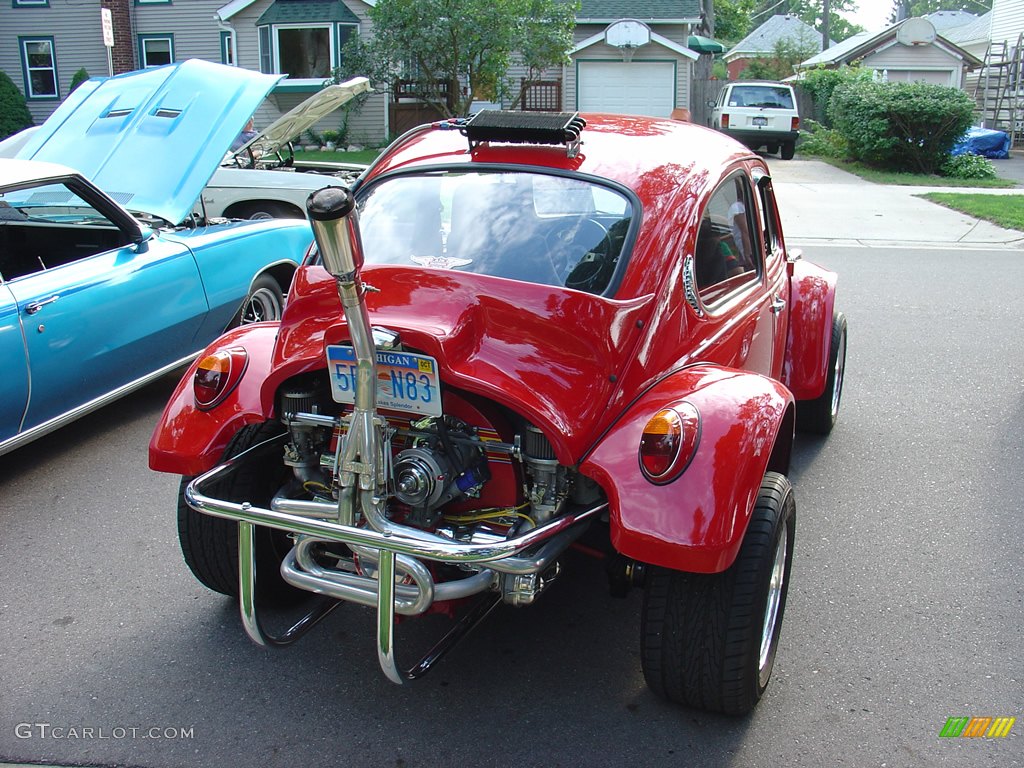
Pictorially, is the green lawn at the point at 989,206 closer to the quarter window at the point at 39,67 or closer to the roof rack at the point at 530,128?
the roof rack at the point at 530,128

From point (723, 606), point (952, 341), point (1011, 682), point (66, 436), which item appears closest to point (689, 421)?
point (723, 606)

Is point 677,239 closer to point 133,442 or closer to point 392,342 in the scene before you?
point 392,342

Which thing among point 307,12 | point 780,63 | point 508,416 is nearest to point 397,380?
point 508,416

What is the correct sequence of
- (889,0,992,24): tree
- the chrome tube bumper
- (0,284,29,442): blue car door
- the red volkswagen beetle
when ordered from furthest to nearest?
1. (889,0,992,24): tree
2. (0,284,29,442): blue car door
3. the red volkswagen beetle
4. the chrome tube bumper

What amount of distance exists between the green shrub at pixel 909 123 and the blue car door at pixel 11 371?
17.8 metres

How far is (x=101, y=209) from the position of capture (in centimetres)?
543

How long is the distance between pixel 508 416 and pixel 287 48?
25027 mm

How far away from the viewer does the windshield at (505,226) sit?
3.29 meters

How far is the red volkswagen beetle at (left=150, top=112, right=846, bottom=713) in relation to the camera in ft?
8.90

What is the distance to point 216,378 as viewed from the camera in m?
3.34

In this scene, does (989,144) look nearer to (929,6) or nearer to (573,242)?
(573,242)

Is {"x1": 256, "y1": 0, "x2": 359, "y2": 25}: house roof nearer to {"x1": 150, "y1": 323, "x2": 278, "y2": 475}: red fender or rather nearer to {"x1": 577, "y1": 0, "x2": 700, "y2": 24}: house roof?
{"x1": 577, "y1": 0, "x2": 700, "y2": 24}: house roof

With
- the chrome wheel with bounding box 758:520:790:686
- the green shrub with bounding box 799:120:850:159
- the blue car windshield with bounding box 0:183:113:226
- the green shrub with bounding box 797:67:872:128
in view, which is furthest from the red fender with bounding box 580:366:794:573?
the green shrub with bounding box 797:67:872:128

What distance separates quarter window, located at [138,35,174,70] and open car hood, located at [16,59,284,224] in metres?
22.4
